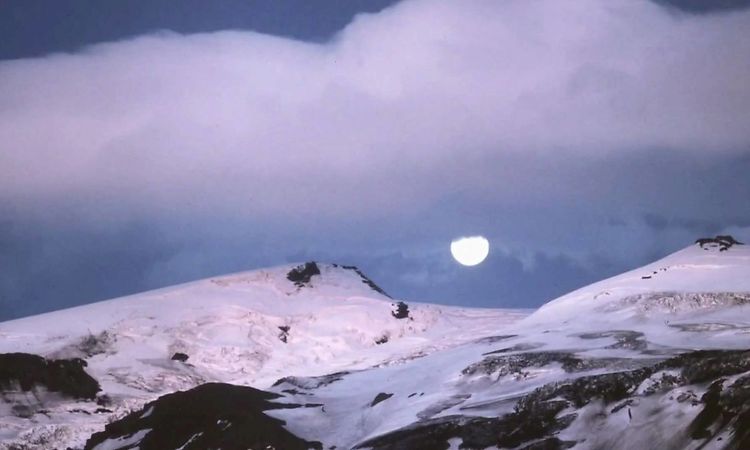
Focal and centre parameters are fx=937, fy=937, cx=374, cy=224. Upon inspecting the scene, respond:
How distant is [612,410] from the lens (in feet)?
166

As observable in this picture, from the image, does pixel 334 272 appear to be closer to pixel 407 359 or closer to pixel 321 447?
pixel 407 359

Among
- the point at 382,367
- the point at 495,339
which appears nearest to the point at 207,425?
the point at 495,339

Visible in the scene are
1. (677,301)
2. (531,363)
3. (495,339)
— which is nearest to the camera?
(531,363)

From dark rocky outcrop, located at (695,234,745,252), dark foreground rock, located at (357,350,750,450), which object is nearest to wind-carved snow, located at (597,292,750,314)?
dark rocky outcrop, located at (695,234,745,252)

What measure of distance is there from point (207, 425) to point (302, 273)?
110 metres

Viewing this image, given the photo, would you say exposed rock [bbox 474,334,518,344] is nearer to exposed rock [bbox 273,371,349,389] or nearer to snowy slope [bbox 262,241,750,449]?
snowy slope [bbox 262,241,750,449]

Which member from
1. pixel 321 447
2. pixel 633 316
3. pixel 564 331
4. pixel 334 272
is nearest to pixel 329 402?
pixel 321 447

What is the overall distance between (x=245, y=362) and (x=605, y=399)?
3861 inches

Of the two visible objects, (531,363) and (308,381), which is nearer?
(531,363)

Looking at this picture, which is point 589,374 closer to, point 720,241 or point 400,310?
point 720,241

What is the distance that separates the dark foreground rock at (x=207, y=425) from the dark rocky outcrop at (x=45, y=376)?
42527 mm

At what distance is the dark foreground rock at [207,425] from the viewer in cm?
7100

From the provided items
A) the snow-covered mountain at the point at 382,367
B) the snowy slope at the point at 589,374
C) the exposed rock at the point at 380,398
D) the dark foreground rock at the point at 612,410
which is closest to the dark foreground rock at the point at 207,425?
the snow-covered mountain at the point at 382,367

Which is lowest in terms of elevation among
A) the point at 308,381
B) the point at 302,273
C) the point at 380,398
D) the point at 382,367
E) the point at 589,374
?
the point at 589,374
